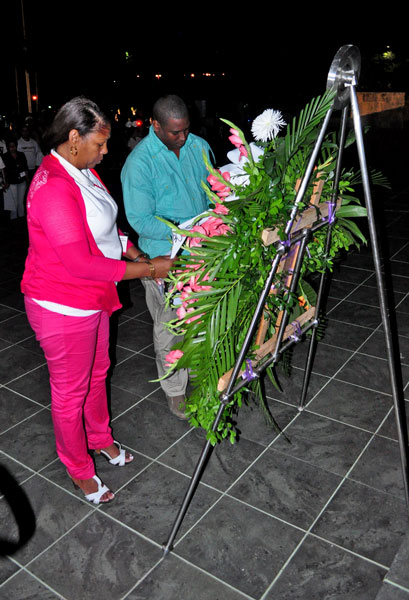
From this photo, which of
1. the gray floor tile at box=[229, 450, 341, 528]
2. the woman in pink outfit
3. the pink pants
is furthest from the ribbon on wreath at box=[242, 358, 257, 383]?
the gray floor tile at box=[229, 450, 341, 528]

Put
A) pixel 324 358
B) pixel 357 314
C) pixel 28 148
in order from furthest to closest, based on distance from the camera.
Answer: pixel 28 148 < pixel 357 314 < pixel 324 358

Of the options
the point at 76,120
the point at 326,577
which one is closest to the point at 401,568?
the point at 326,577

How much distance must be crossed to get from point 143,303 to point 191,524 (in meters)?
2.99

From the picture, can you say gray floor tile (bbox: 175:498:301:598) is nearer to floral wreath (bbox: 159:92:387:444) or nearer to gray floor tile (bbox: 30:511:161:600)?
gray floor tile (bbox: 30:511:161:600)

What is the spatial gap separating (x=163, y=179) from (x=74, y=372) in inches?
49.8

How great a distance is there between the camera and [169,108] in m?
3.01

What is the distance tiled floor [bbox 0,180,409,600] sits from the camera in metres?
2.38

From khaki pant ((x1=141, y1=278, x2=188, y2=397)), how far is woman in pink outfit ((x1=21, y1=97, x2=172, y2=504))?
0.49 metres

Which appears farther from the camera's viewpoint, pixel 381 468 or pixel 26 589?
pixel 381 468

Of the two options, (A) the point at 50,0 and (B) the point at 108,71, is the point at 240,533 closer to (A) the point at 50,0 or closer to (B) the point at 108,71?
(A) the point at 50,0

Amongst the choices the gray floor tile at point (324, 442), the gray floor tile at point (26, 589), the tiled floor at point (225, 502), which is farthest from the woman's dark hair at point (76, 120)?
the gray floor tile at point (324, 442)

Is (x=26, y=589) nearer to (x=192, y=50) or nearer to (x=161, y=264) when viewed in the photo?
(x=161, y=264)

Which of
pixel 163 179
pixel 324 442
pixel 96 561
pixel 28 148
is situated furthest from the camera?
pixel 28 148

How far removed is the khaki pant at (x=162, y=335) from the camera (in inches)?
132
